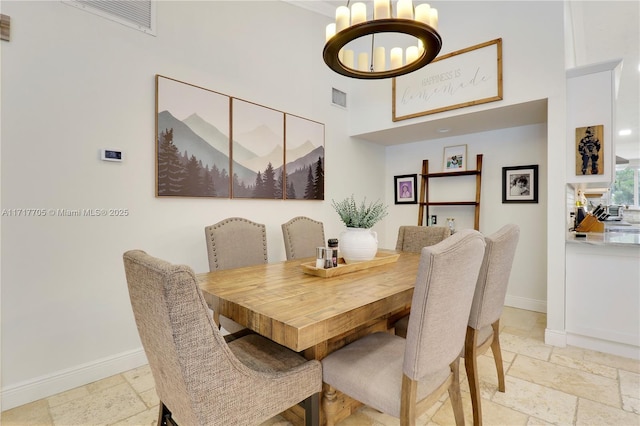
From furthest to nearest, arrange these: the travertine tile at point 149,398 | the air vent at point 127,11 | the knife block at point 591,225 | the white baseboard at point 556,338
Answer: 1. the knife block at point 591,225
2. the white baseboard at point 556,338
3. the air vent at point 127,11
4. the travertine tile at point 149,398

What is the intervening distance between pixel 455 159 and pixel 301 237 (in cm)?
249

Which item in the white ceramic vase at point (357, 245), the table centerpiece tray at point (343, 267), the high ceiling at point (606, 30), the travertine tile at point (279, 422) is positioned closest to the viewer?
the travertine tile at point (279, 422)

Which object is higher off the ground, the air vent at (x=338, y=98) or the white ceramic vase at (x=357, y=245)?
the air vent at (x=338, y=98)

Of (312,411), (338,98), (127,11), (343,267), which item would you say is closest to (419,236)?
(343,267)

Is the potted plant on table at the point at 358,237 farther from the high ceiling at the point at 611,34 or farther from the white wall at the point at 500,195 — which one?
the high ceiling at the point at 611,34

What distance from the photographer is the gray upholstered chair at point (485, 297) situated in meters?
1.51

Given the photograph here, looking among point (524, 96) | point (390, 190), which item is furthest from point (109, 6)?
point (390, 190)

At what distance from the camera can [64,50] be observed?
1980 millimetres

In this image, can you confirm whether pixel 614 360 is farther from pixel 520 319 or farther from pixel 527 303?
pixel 527 303

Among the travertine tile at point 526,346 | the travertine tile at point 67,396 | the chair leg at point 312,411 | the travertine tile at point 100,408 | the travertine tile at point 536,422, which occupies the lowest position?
the travertine tile at point 67,396

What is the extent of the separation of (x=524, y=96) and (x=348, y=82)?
2.02 m

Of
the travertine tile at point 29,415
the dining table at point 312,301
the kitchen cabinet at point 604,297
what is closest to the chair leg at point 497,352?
the dining table at point 312,301

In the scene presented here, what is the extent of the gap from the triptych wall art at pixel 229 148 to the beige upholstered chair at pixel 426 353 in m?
1.85

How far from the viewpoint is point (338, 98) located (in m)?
3.89
